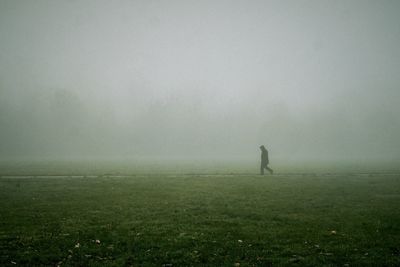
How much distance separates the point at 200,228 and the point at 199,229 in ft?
0.61

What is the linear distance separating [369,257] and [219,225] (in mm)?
6031

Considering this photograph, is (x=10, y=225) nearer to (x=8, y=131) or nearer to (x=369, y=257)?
(x=369, y=257)

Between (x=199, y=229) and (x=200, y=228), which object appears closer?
(x=199, y=229)

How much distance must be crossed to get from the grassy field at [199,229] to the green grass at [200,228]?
34mm

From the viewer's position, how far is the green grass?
9781 mm

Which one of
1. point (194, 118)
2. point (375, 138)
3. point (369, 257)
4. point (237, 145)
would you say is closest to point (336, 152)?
point (375, 138)

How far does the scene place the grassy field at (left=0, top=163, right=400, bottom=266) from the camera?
9.77m

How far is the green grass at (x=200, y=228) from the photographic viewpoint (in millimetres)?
9781

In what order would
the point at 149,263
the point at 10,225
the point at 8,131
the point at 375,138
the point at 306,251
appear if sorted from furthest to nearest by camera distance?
the point at 375,138 → the point at 8,131 → the point at 10,225 → the point at 306,251 → the point at 149,263

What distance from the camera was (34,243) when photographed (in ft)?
36.2

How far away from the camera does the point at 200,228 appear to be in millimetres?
13289

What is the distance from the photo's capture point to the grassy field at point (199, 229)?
977cm

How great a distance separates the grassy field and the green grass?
0.03 m

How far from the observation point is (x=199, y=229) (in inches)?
516
